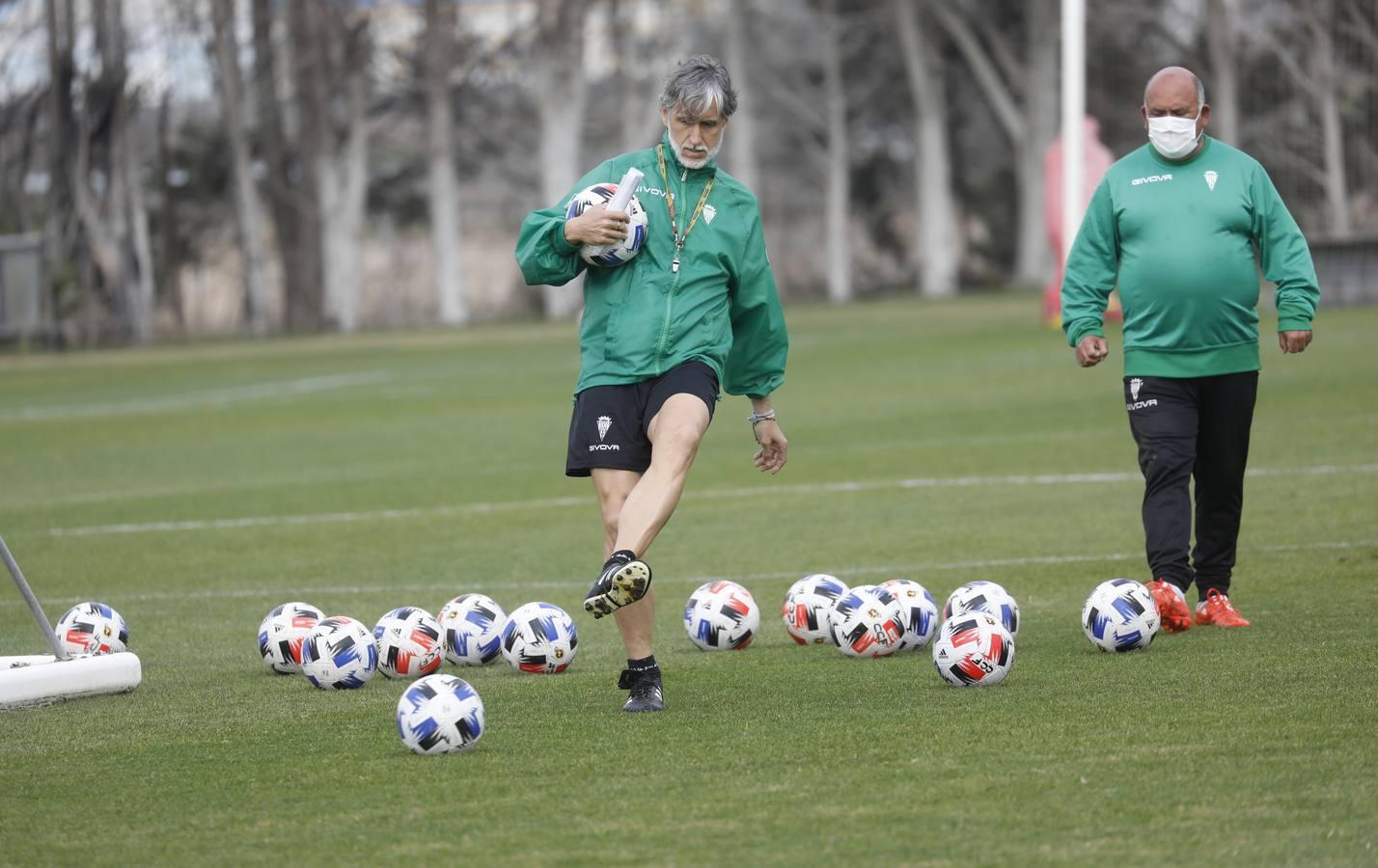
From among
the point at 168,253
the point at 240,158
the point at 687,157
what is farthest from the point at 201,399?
the point at 168,253

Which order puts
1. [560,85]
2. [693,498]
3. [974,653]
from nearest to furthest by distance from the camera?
[974,653] < [693,498] < [560,85]

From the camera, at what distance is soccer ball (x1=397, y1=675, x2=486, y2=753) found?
265 inches

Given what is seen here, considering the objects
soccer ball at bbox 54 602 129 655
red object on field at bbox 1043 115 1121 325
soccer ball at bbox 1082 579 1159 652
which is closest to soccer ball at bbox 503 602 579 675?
soccer ball at bbox 54 602 129 655

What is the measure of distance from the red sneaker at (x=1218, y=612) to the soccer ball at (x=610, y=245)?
3.30 m

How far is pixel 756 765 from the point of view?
6430mm

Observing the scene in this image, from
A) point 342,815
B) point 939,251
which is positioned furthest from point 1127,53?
point 342,815

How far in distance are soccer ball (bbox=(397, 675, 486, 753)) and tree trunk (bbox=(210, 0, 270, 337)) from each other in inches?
1871

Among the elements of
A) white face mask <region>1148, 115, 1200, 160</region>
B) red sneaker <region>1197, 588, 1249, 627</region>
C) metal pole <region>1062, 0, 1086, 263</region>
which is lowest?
red sneaker <region>1197, 588, 1249, 627</region>

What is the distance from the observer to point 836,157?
63.2 metres

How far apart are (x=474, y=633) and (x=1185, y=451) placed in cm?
322

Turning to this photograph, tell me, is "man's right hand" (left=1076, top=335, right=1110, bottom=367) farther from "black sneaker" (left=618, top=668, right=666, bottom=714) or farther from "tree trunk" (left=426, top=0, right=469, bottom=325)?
"tree trunk" (left=426, top=0, right=469, bottom=325)

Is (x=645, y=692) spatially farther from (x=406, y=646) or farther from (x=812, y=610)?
(x=812, y=610)

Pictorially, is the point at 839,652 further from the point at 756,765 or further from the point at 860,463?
the point at 860,463

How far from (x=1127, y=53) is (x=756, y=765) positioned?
194 ft
